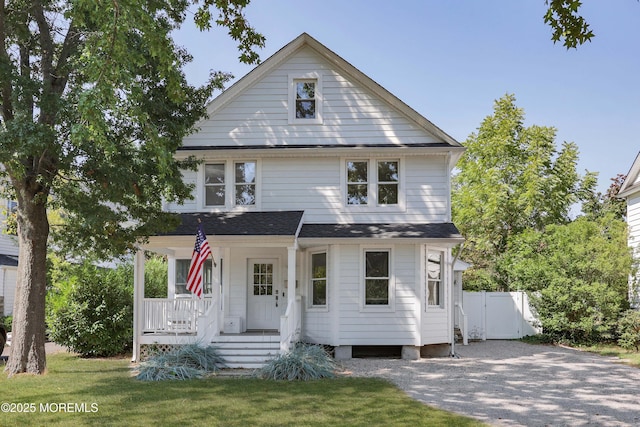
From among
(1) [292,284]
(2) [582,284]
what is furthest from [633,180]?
(1) [292,284]

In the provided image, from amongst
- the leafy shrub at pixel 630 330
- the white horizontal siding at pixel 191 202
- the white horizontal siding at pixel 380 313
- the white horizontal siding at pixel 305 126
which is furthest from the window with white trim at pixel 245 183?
the leafy shrub at pixel 630 330

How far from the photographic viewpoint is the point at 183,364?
40.7 feet

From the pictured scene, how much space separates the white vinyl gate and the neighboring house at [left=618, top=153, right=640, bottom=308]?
3.47 metres

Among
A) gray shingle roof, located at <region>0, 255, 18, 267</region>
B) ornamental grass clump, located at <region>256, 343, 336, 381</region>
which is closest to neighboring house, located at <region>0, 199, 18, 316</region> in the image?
gray shingle roof, located at <region>0, 255, 18, 267</region>

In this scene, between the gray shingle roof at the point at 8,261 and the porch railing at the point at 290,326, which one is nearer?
the porch railing at the point at 290,326

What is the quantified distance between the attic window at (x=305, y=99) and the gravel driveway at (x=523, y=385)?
6864 millimetres

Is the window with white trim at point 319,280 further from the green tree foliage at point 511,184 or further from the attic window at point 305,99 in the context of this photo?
the green tree foliage at point 511,184

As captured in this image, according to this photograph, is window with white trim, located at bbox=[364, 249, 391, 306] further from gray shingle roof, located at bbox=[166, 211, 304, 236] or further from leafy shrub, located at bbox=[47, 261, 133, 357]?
leafy shrub, located at bbox=[47, 261, 133, 357]

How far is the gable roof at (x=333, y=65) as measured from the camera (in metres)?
16.2

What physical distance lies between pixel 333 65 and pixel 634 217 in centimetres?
1147

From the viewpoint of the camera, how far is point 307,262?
1611cm

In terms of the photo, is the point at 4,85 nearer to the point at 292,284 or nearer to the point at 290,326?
the point at 292,284

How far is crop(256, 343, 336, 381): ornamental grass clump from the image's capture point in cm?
1180

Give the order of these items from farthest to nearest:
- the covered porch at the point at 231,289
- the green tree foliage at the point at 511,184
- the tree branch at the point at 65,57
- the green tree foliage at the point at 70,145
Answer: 1. the green tree foliage at the point at 511,184
2. the covered porch at the point at 231,289
3. the tree branch at the point at 65,57
4. the green tree foliage at the point at 70,145
